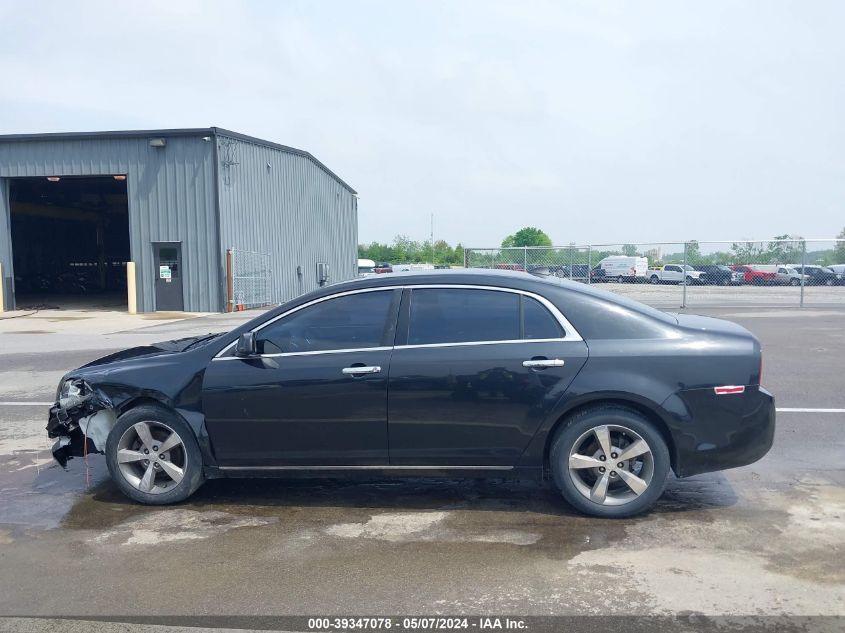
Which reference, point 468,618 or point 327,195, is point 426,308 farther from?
point 327,195

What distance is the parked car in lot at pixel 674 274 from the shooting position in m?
24.2

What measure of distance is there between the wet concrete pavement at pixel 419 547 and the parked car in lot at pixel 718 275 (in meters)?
18.7

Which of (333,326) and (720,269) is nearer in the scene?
(333,326)

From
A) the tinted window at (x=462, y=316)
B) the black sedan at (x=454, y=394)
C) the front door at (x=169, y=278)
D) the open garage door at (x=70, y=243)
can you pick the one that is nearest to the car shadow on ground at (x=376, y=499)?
the black sedan at (x=454, y=394)

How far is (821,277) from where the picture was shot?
23.6 m

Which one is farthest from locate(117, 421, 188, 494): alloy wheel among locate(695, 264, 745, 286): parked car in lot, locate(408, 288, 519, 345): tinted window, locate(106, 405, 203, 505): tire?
locate(695, 264, 745, 286): parked car in lot

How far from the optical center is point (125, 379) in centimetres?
A: 539

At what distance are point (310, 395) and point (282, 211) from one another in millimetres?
28316

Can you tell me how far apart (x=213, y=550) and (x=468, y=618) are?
1.76 meters

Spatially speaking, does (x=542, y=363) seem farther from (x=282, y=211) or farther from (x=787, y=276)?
(x=282, y=211)

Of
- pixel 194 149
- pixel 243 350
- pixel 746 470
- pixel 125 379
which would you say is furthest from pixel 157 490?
pixel 194 149

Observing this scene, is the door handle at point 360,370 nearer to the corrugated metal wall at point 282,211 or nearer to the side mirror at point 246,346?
the side mirror at point 246,346

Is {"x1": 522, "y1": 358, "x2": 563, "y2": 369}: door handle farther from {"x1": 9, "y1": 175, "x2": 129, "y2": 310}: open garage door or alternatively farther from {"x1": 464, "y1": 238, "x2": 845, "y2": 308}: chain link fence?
{"x1": 9, "y1": 175, "x2": 129, "y2": 310}: open garage door

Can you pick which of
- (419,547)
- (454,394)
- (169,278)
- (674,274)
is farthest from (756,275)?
(419,547)
